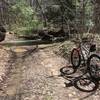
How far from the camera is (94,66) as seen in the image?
6.75 metres

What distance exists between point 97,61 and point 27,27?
20.4 metres

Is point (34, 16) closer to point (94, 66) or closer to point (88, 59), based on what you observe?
point (88, 59)

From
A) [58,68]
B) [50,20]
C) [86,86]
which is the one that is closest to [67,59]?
[58,68]

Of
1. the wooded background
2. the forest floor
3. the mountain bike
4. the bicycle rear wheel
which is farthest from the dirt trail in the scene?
the wooded background

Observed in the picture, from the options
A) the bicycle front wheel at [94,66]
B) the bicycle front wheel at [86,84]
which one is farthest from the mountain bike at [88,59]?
the bicycle front wheel at [86,84]

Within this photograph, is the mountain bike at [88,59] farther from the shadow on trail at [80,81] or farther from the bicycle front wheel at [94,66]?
the shadow on trail at [80,81]

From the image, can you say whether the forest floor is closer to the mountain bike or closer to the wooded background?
the mountain bike

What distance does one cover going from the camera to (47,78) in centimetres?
720

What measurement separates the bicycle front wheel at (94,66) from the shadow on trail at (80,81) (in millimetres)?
145

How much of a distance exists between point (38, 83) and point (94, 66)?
162 cm

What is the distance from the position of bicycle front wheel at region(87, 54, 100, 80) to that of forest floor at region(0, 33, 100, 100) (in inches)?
24.9

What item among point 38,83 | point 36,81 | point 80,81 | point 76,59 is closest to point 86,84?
point 80,81

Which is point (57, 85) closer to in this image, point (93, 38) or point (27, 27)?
point (93, 38)

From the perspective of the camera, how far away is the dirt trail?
5848 mm
